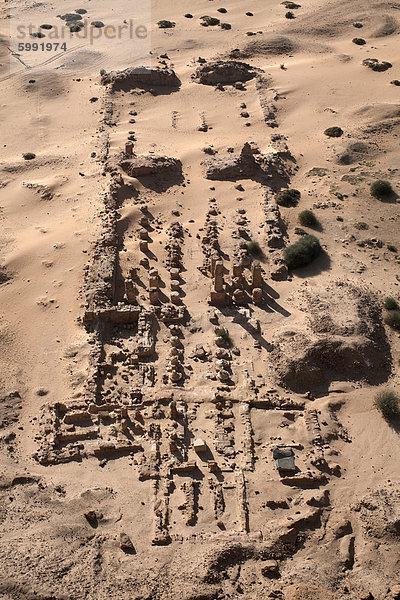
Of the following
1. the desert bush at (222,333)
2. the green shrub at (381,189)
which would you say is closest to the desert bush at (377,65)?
the green shrub at (381,189)

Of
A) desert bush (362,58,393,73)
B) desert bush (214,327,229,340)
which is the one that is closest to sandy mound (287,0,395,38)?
desert bush (362,58,393,73)

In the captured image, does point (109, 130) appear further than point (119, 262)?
Yes

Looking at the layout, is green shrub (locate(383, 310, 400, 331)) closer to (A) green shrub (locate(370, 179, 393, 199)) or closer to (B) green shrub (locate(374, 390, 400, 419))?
(B) green shrub (locate(374, 390, 400, 419))

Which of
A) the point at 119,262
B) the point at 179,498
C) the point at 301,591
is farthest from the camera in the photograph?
the point at 119,262

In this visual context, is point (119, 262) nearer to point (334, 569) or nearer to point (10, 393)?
point (10, 393)

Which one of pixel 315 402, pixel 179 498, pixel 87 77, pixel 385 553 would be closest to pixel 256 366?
pixel 315 402

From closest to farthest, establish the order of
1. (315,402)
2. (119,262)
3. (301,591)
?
(301,591) < (315,402) < (119,262)
